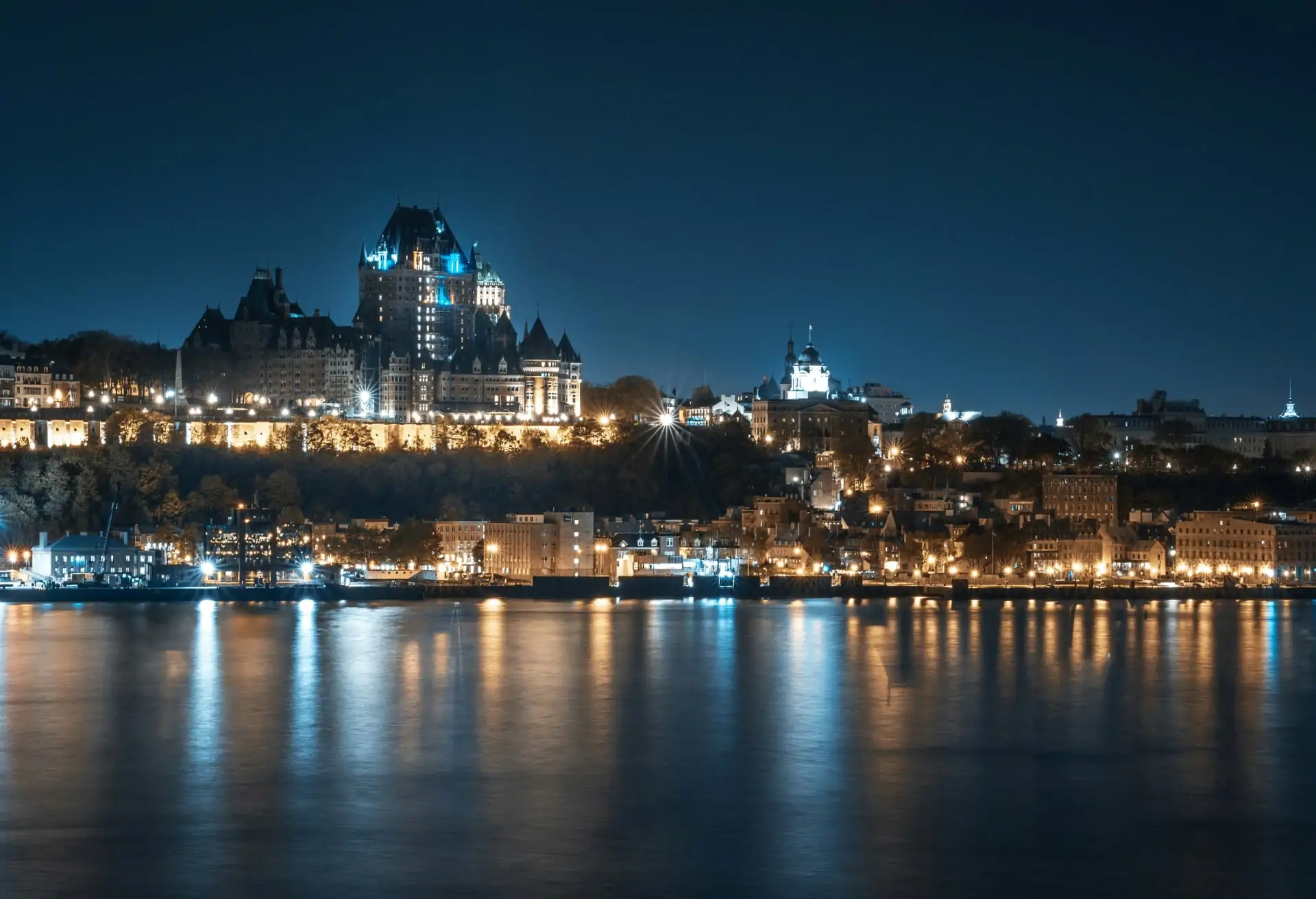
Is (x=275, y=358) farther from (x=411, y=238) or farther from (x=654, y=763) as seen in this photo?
(x=654, y=763)

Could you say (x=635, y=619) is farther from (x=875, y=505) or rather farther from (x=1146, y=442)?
(x=1146, y=442)

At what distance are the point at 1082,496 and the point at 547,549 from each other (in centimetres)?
1450

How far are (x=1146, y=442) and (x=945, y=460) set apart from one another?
984 centimetres

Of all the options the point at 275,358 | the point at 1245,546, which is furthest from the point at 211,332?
the point at 1245,546

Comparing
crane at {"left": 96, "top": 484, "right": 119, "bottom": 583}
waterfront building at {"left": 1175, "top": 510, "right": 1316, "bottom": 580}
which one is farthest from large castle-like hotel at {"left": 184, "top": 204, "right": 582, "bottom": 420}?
waterfront building at {"left": 1175, "top": 510, "right": 1316, "bottom": 580}

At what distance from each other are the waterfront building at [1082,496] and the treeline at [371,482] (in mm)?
8156

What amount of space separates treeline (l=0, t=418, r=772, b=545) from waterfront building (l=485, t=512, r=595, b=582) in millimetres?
2304

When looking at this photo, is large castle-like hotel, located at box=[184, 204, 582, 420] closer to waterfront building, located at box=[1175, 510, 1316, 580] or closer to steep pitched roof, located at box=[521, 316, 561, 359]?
steep pitched roof, located at box=[521, 316, 561, 359]

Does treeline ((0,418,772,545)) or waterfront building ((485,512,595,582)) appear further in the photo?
treeline ((0,418,772,545))

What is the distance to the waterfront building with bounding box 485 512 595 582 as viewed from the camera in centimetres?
4422

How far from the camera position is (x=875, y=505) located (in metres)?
51.8

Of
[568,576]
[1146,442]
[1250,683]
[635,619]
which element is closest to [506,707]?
[1250,683]

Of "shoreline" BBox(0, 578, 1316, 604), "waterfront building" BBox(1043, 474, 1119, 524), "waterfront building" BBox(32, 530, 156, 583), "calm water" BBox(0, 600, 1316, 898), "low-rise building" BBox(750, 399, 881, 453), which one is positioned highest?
"low-rise building" BBox(750, 399, 881, 453)

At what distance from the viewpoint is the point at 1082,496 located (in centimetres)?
5003
